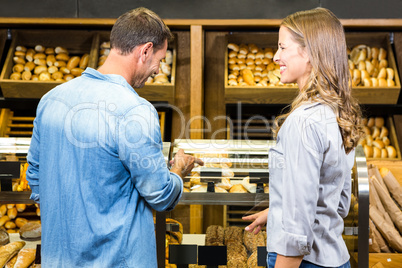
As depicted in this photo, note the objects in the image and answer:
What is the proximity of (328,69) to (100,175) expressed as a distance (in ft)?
2.22

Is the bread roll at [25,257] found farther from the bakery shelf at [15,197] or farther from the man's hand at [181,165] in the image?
the man's hand at [181,165]

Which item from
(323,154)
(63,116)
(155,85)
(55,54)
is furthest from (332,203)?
(55,54)

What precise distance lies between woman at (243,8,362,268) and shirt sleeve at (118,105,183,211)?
316 millimetres

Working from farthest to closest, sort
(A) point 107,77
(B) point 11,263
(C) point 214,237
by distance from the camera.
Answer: (C) point 214,237 → (B) point 11,263 → (A) point 107,77

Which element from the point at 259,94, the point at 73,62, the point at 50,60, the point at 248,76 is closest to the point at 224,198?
the point at 259,94

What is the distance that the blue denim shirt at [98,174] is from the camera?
44.9 inches

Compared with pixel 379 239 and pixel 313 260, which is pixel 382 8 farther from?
pixel 313 260

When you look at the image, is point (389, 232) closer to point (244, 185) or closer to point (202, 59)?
point (244, 185)

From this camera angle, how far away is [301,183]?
0.96 metres

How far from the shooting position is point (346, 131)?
3.42 feet

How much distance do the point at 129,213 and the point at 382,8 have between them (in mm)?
3304

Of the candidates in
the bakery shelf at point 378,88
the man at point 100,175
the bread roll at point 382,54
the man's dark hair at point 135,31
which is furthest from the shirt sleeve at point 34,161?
the bread roll at point 382,54

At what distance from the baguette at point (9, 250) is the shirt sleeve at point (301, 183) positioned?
148 centimetres

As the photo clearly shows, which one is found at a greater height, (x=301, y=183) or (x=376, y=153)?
(x=376, y=153)
